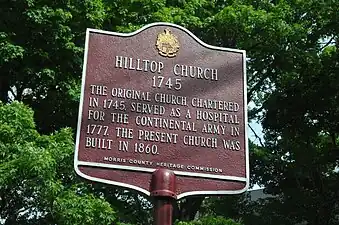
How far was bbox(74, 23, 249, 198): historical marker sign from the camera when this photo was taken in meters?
5.11

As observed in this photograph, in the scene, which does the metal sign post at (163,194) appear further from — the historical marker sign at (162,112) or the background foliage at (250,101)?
the background foliage at (250,101)

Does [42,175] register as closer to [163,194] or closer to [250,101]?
[163,194]

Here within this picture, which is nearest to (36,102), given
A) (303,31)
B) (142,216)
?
(142,216)

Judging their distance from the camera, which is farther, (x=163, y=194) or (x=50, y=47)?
(x=50, y=47)

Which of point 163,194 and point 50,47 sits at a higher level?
point 50,47

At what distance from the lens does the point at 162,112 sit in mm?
5398

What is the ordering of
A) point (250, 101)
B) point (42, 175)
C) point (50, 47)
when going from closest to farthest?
point (42, 175), point (50, 47), point (250, 101)

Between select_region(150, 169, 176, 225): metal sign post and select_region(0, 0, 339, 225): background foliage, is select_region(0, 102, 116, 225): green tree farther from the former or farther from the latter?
select_region(150, 169, 176, 225): metal sign post

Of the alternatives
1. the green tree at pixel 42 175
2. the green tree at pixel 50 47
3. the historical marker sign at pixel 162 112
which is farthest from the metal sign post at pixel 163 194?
the green tree at pixel 50 47

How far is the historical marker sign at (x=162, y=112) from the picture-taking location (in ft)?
16.8

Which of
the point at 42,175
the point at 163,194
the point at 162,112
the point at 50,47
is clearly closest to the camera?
the point at 163,194

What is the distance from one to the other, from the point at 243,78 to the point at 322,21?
9.75m

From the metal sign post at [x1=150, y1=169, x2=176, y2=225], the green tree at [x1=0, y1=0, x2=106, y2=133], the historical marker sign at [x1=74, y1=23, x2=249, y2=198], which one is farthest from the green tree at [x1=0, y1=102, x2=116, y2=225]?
the metal sign post at [x1=150, y1=169, x2=176, y2=225]

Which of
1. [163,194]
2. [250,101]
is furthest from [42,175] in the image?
[250,101]
